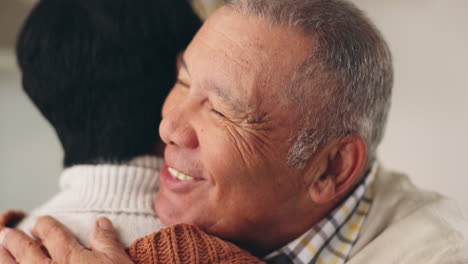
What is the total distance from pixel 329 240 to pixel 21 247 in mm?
885

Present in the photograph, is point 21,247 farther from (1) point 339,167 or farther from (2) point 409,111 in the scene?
(2) point 409,111

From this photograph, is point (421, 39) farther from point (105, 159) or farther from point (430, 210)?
point (105, 159)

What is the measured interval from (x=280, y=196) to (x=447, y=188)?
160cm

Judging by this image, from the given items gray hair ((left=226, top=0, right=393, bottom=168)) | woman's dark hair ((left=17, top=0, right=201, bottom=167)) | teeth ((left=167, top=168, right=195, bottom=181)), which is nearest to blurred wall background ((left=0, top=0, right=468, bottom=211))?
gray hair ((left=226, top=0, right=393, bottom=168))

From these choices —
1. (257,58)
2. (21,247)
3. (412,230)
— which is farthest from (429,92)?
(21,247)

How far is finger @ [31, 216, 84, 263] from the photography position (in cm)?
106

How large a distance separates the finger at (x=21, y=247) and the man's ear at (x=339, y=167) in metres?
0.76

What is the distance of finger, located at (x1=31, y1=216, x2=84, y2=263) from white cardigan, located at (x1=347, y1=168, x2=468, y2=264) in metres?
0.76

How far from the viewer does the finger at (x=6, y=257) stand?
1.12m

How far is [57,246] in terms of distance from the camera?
3.54 feet

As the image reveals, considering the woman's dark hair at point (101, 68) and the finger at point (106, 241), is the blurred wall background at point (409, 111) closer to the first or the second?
the woman's dark hair at point (101, 68)

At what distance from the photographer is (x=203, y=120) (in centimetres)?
114

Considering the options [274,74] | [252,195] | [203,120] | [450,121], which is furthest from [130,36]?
[450,121]

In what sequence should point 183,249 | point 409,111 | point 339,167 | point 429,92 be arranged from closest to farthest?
point 183,249, point 339,167, point 429,92, point 409,111
